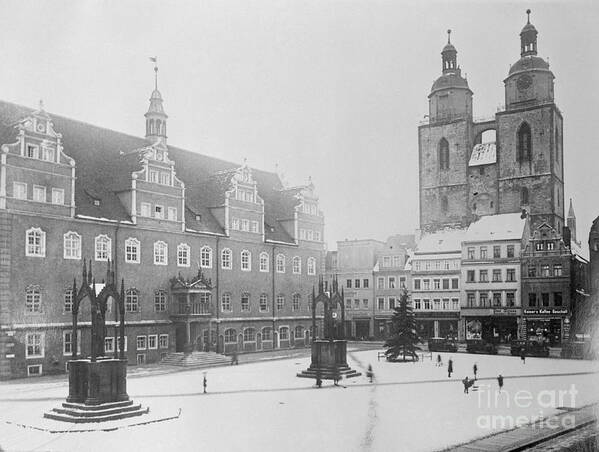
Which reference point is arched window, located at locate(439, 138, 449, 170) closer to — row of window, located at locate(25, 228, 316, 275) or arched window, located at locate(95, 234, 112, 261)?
row of window, located at locate(25, 228, 316, 275)

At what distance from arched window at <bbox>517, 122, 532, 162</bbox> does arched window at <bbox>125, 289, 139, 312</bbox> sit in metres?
15.2

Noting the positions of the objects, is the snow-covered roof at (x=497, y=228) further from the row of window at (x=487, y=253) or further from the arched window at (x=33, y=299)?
the arched window at (x=33, y=299)

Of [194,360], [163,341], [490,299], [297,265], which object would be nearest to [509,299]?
[490,299]

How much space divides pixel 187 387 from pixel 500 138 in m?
15.6

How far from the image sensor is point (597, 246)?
12062mm

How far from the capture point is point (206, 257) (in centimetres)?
2780

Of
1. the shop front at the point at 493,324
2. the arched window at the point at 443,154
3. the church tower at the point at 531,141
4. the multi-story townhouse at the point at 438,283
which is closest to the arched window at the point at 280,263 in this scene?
the multi-story townhouse at the point at 438,283

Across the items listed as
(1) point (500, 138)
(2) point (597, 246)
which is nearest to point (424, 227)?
(1) point (500, 138)

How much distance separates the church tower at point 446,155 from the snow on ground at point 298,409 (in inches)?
552

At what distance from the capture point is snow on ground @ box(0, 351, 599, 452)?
11.0 m

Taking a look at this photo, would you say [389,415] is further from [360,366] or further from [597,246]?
[360,366]

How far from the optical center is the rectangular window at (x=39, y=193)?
20188mm

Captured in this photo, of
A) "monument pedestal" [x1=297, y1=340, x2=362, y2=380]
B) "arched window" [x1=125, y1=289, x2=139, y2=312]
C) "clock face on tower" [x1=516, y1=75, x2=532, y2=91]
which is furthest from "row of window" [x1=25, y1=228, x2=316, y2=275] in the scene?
"clock face on tower" [x1=516, y1=75, x2=532, y2=91]

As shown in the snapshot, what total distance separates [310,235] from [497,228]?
9.20 metres
